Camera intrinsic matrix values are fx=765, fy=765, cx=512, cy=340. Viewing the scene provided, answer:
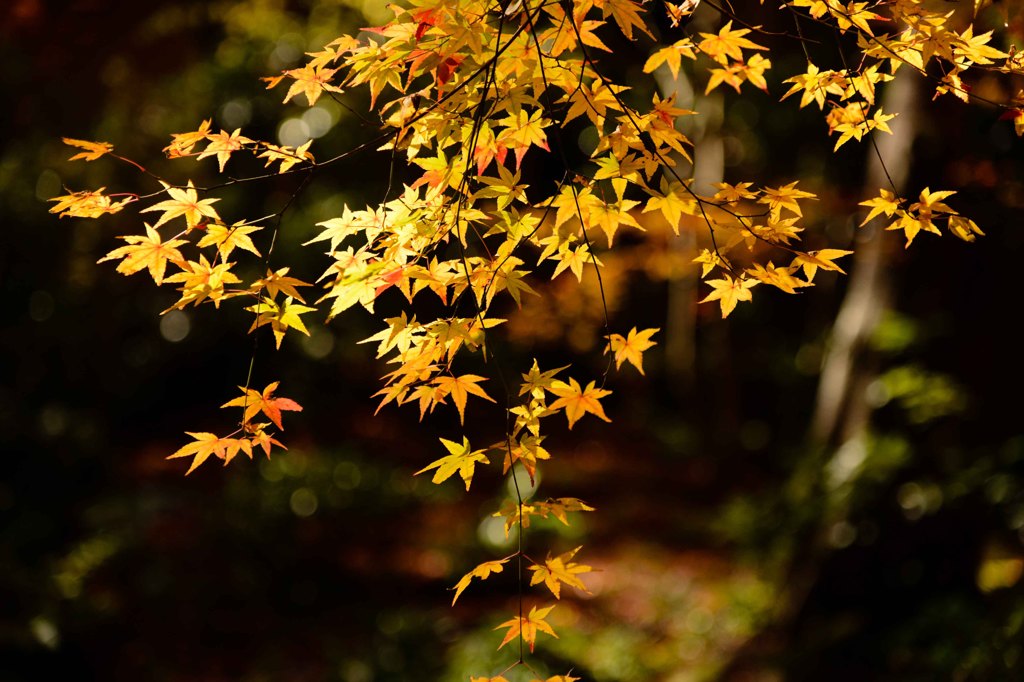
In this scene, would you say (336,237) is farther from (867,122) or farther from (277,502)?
(277,502)

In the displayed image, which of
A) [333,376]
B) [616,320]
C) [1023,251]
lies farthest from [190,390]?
[1023,251]

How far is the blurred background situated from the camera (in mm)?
3578

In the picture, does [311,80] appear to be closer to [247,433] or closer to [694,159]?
[247,433]

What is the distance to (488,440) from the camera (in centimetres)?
1007

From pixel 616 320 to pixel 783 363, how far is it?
2190mm

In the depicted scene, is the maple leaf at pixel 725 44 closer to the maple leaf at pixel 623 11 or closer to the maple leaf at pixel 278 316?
the maple leaf at pixel 623 11

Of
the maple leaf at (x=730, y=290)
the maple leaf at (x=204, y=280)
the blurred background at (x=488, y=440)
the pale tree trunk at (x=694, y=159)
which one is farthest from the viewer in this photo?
the pale tree trunk at (x=694, y=159)

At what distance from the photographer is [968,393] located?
146 inches

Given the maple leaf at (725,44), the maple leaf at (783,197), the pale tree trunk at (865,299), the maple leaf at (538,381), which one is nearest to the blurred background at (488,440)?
the pale tree trunk at (865,299)

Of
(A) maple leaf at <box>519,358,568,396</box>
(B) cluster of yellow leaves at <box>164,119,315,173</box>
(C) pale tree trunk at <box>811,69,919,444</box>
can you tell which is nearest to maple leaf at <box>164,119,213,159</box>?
(B) cluster of yellow leaves at <box>164,119,315,173</box>

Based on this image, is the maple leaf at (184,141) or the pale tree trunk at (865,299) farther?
the pale tree trunk at (865,299)

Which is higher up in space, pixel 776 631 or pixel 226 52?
pixel 226 52

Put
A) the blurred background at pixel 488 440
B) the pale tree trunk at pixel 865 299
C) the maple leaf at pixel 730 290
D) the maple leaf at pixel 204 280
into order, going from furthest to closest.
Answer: the pale tree trunk at pixel 865 299 < the blurred background at pixel 488 440 < the maple leaf at pixel 730 290 < the maple leaf at pixel 204 280

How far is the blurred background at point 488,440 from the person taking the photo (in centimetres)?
358
